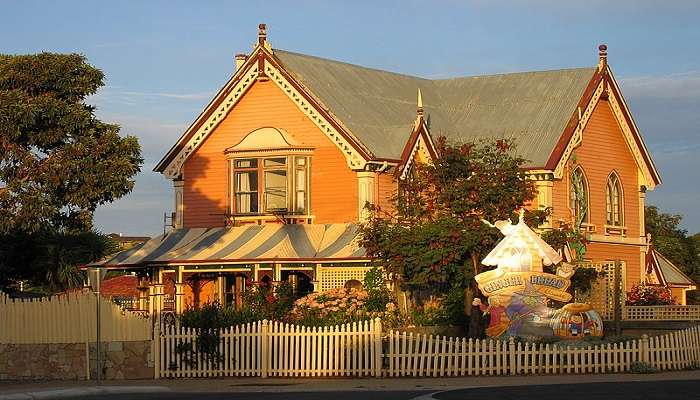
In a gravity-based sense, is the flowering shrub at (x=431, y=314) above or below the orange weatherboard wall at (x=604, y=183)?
below

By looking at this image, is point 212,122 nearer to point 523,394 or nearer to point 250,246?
point 250,246

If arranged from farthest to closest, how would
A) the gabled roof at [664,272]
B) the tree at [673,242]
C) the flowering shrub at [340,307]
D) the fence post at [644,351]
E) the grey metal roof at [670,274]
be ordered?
the tree at [673,242]
the grey metal roof at [670,274]
the gabled roof at [664,272]
the flowering shrub at [340,307]
the fence post at [644,351]

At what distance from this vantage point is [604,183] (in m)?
53.0

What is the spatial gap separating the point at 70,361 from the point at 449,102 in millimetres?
24083

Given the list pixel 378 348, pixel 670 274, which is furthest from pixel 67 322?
pixel 670 274

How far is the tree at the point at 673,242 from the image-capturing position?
78.8 meters

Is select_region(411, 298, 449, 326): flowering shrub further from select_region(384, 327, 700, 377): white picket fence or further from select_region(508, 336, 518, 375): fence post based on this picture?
select_region(508, 336, 518, 375): fence post

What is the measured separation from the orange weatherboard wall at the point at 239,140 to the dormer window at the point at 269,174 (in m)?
0.32

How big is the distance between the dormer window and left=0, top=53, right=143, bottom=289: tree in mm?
4462

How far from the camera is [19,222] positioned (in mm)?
48125

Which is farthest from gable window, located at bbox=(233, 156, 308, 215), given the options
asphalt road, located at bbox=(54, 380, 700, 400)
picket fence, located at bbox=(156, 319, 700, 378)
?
asphalt road, located at bbox=(54, 380, 700, 400)

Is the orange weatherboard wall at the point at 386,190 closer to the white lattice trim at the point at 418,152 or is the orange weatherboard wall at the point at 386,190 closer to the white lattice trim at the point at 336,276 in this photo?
the white lattice trim at the point at 418,152

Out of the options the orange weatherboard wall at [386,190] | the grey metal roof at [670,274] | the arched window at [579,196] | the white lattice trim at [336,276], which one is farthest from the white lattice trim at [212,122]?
the grey metal roof at [670,274]

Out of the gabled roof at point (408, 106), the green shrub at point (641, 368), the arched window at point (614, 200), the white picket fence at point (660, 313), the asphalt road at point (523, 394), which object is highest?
the gabled roof at point (408, 106)
